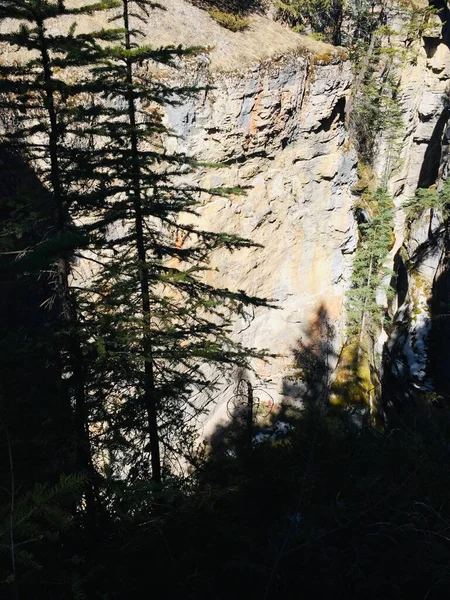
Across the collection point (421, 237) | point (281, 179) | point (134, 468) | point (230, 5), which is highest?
point (230, 5)

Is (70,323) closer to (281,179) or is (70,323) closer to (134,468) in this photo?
(134,468)

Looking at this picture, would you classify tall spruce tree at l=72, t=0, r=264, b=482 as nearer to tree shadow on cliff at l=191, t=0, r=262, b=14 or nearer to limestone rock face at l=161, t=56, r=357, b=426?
limestone rock face at l=161, t=56, r=357, b=426

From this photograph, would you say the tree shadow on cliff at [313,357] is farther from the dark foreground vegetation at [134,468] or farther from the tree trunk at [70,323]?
the tree trunk at [70,323]

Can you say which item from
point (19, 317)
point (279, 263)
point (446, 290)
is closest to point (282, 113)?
point (279, 263)

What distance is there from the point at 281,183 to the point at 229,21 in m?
6.27

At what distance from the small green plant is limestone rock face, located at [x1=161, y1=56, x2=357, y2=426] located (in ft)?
8.87

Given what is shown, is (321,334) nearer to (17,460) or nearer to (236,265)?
(236,265)

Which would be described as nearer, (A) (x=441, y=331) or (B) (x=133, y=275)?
(B) (x=133, y=275)

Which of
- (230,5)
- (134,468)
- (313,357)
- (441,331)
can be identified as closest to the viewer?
(134,468)

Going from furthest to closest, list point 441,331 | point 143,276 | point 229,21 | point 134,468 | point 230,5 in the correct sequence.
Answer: point 441,331
point 230,5
point 229,21
point 134,468
point 143,276

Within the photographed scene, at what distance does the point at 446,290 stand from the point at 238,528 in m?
16.3

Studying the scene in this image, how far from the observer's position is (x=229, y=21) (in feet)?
51.1

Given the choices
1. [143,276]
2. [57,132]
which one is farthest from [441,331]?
[57,132]

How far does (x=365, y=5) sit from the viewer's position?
915 inches
